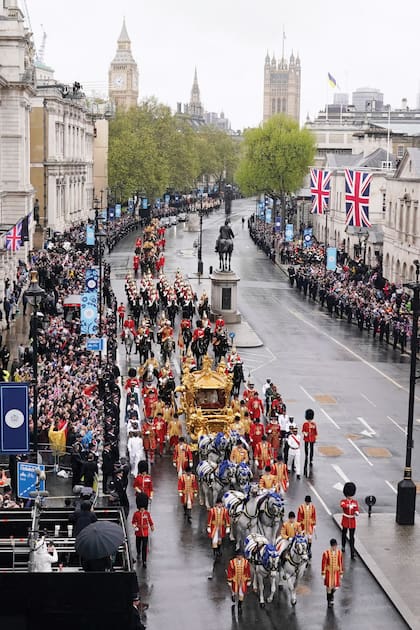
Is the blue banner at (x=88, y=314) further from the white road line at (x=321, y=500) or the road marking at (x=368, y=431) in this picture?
the white road line at (x=321, y=500)

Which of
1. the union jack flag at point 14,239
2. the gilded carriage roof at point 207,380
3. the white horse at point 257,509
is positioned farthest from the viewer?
the union jack flag at point 14,239

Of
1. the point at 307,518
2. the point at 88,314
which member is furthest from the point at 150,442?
the point at 88,314

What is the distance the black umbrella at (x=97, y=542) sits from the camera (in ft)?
50.9

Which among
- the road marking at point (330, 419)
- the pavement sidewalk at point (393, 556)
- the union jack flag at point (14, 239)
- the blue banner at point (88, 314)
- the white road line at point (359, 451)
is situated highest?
the union jack flag at point (14, 239)

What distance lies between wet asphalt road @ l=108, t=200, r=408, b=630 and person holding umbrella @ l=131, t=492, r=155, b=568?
383 mm

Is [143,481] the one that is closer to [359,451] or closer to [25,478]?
[25,478]

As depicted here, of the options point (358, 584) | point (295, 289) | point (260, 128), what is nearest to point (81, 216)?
point (260, 128)

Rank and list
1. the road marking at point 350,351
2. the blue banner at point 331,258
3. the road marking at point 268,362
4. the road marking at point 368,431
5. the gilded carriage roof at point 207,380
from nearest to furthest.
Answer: the gilded carriage roof at point 207,380 < the road marking at point 368,431 < the road marking at point 350,351 < the road marking at point 268,362 < the blue banner at point 331,258

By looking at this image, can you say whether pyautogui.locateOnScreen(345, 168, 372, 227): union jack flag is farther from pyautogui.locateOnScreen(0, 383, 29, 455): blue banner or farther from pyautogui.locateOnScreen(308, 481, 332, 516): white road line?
pyautogui.locateOnScreen(0, 383, 29, 455): blue banner

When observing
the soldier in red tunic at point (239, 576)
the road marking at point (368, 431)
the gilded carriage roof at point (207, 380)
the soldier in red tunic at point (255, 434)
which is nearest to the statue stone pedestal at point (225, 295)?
the road marking at point (368, 431)

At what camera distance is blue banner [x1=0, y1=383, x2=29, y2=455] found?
21016 mm

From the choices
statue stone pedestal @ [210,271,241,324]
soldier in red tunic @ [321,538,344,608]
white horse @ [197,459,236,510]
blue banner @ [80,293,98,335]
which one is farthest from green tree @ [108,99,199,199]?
soldier in red tunic @ [321,538,344,608]

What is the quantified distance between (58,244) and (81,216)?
26.3 m

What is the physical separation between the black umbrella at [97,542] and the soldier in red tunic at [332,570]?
16.7ft
